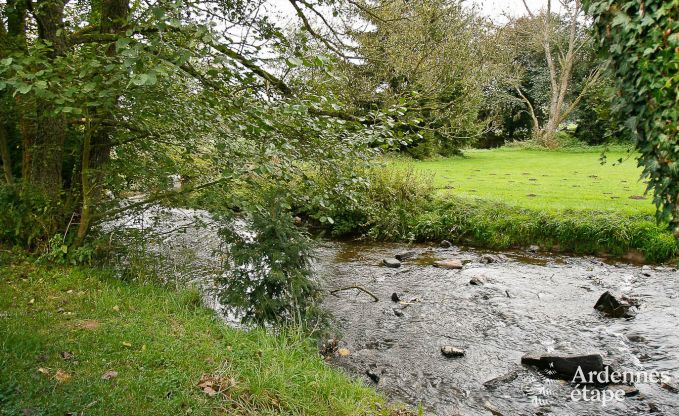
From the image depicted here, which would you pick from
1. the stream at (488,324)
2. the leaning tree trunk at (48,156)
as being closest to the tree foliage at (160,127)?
the leaning tree trunk at (48,156)

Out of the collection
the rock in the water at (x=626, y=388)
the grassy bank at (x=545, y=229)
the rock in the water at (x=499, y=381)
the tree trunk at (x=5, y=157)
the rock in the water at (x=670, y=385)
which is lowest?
the rock in the water at (x=499, y=381)

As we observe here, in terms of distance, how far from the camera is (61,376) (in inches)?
154

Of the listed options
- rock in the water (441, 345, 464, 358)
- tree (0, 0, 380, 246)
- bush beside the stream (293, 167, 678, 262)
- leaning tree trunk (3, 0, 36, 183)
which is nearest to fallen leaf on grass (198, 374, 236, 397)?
tree (0, 0, 380, 246)

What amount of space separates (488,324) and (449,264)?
10.5 feet

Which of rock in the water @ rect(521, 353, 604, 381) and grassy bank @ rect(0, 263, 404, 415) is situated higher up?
grassy bank @ rect(0, 263, 404, 415)

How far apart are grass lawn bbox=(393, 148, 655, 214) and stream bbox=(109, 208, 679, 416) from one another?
2382 mm

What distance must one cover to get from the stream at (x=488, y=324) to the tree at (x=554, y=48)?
23.1 metres

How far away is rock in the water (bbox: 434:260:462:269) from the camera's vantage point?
33.6 ft

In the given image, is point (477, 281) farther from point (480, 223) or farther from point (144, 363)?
point (144, 363)

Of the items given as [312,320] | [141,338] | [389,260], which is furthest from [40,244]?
[389,260]

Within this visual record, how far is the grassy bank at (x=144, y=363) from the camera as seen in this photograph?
371 cm

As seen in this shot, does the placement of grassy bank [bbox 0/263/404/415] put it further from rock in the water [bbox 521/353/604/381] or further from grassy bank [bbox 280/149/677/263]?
grassy bank [bbox 280/149/677/263]

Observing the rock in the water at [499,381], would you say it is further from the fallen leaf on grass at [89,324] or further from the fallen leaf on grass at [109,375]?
the fallen leaf on grass at [89,324]

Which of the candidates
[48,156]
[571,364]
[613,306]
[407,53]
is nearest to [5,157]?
[48,156]
